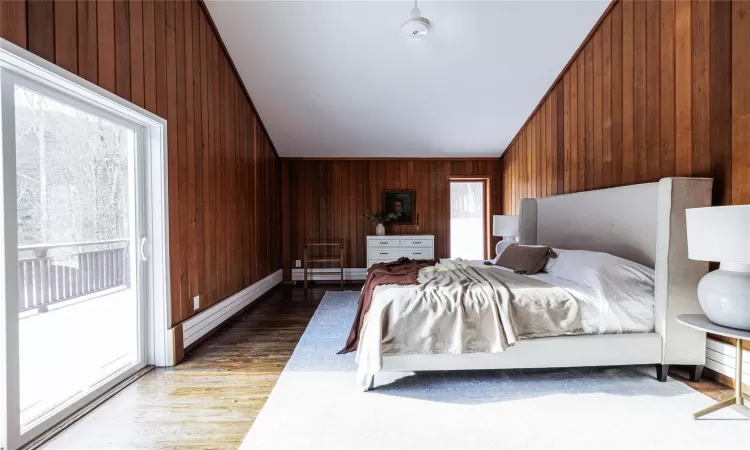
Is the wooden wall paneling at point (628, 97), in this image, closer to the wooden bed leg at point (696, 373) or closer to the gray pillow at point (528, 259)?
the gray pillow at point (528, 259)

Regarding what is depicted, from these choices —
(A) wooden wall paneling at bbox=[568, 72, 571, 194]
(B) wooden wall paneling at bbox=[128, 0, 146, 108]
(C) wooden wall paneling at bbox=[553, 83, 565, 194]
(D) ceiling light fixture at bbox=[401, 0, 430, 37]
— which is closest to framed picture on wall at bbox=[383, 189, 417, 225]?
(C) wooden wall paneling at bbox=[553, 83, 565, 194]

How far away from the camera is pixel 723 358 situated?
220 centimetres

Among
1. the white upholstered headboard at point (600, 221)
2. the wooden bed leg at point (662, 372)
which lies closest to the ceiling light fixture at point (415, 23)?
the white upholstered headboard at point (600, 221)

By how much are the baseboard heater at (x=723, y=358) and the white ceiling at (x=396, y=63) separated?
2.87m

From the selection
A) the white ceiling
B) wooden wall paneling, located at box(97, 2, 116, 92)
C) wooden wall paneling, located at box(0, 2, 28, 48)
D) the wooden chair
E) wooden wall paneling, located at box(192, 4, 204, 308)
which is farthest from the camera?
the wooden chair

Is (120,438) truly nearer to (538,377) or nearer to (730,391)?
(538,377)

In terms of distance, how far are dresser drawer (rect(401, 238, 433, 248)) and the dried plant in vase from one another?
0.40 meters

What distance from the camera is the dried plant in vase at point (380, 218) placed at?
19.0ft

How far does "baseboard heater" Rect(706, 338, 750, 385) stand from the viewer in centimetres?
205

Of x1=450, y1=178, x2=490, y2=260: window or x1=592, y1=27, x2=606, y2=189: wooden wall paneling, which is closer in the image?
x1=592, y1=27, x2=606, y2=189: wooden wall paneling

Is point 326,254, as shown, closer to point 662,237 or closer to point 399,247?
point 399,247

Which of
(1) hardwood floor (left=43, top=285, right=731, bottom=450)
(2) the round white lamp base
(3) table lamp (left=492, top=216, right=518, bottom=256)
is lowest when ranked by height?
(1) hardwood floor (left=43, top=285, right=731, bottom=450)

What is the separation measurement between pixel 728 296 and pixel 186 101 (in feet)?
12.8

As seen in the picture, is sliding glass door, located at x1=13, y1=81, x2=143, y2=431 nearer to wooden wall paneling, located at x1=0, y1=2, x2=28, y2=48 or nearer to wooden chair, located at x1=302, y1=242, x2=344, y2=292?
wooden wall paneling, located at x1=0, y1=2, x2=28, y2=48
